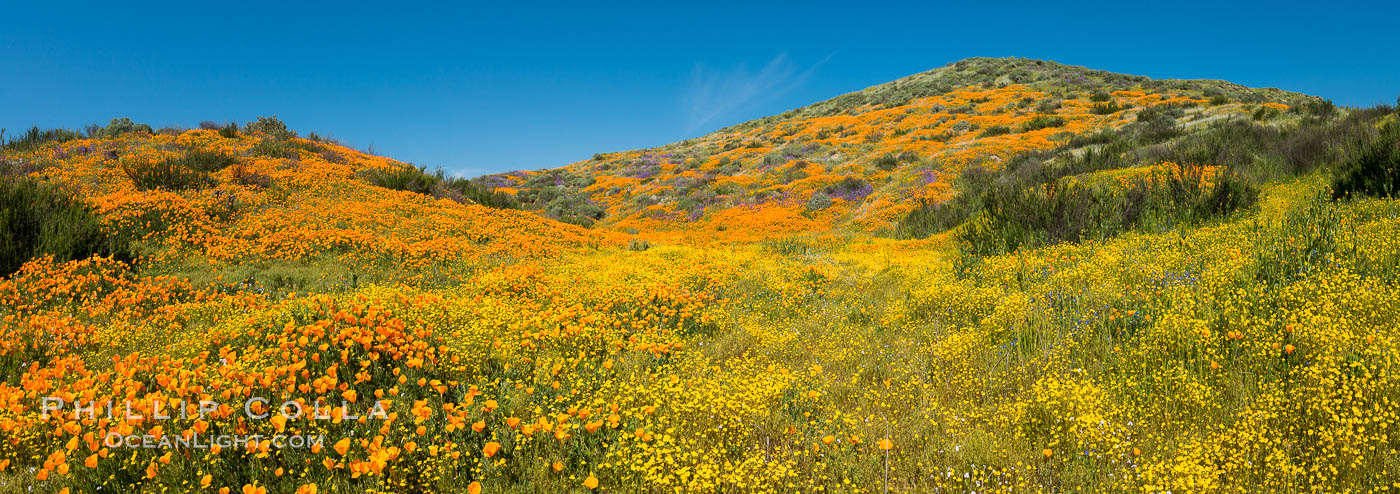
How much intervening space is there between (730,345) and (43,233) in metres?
10.2

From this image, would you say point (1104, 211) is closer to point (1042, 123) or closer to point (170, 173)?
point (170, 173)

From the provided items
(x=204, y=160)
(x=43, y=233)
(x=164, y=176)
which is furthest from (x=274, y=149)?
(x=43, y=233)

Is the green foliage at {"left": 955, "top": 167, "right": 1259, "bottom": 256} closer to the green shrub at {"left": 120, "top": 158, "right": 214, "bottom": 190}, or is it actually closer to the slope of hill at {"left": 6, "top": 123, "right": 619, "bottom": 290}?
the slope of hill at {"left": 6, "top": 123, "right": 619, "bottom": 290}

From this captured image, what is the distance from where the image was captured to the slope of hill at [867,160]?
20.2 m

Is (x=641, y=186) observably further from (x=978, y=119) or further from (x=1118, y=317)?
(x=1118, y=317)

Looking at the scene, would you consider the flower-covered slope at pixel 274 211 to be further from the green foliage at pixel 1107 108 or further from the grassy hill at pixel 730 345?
the green foliage at pixel 1107 108

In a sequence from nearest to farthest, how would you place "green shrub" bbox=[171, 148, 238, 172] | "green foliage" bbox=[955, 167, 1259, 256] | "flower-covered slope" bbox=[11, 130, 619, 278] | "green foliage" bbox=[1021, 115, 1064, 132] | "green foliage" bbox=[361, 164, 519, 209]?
"green foliage" bbox=[955, 167, 1259, 256] → "flower-covered slope" bbox=[11, 130, 619, 278] → "green shrub" bbox=[171, 148, 238, 172] → "green foliage" bbox=[361, 164, 519, 209] → "green foliage" bbox=[1021, 115, 1064, 132]

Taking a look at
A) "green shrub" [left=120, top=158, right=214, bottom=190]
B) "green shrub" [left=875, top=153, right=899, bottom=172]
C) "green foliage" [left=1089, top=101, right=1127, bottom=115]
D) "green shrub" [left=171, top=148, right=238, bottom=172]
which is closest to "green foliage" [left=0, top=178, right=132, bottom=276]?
"green shrub" [left=120, top=158, right=214, bottom=190]

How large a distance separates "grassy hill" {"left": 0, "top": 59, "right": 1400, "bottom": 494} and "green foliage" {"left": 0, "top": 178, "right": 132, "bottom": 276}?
0.06m

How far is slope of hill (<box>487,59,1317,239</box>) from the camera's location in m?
20.2

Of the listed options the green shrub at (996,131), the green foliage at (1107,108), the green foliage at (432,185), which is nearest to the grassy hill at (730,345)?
the green foliage at (432,185)

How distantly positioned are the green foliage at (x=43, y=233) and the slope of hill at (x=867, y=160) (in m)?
13.7

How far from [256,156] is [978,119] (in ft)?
119

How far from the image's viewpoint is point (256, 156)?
17.8 meters
